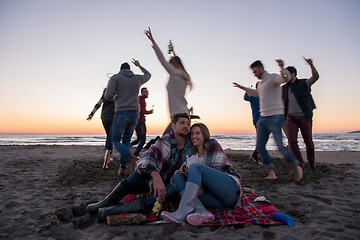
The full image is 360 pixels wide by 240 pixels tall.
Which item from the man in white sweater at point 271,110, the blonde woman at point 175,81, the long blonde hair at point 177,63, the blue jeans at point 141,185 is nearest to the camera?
the blue jeans at point 141,185

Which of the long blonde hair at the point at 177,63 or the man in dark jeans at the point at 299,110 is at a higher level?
the long blonde hair at the point at 177,63

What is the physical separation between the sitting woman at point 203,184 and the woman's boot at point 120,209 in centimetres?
34

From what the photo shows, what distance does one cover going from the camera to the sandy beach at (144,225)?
6.51 feet

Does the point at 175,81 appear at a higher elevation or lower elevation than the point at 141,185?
higher

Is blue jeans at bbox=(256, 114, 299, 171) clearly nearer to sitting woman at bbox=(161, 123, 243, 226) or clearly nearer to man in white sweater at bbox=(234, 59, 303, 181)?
man in white sweater at bbox=(234, 59, 303, 181)

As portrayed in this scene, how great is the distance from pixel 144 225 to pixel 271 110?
9.51 feet

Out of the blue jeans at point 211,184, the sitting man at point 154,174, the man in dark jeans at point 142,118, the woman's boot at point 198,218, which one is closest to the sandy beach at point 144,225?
the woman's boot at point 198,218

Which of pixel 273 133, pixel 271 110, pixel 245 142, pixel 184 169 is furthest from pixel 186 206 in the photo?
pixel 245 142

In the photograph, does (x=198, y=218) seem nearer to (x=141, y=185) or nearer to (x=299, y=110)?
(x=141, y=185)

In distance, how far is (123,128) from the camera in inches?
167

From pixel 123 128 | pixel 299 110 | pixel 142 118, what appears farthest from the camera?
pixel 142 118

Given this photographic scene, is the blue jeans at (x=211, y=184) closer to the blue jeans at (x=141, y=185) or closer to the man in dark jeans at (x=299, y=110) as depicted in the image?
the blue jeans at (x=141, y=185)

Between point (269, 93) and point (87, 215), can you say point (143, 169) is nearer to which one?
point (87, 215)

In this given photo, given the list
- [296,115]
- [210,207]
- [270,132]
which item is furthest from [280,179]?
[210,207]
